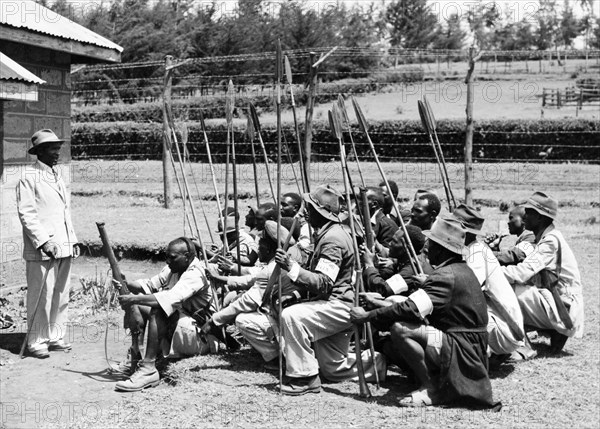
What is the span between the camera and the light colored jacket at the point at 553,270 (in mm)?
7422

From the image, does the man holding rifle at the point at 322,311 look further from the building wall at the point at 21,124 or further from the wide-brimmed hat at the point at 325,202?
the building wall at the point at 21,124

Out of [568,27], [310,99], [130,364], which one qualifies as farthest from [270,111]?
[568,27]

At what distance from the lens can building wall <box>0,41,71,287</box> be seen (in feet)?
30.8

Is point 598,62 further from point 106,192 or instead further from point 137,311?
point 137,311

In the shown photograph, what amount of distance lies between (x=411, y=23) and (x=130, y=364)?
213 feet

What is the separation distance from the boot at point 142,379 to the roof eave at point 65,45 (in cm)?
429

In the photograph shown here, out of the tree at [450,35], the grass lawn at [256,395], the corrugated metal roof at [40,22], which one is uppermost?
the tree at [450,35]

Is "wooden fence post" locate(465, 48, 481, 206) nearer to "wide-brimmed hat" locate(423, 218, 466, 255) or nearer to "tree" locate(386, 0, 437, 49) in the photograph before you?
"wide-brimmed hat" locate(423, 218, 466, 255)

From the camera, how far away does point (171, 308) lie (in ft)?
22.0

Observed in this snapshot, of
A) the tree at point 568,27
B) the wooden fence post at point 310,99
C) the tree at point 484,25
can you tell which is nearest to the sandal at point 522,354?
the wooden fence post at point 310,99

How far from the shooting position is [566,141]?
2556cm

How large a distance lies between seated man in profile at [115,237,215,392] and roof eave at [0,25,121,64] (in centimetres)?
346

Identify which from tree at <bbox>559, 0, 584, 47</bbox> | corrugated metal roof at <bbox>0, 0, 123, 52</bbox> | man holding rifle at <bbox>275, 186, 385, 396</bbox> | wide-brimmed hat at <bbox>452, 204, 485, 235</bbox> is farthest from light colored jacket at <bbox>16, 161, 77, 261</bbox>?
tree at <bbox>559, 0, 584, 47</bbox>

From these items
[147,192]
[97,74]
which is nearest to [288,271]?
[147,192]
